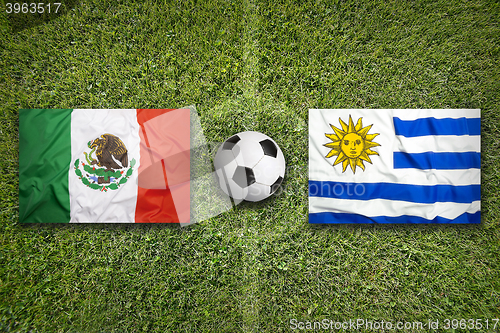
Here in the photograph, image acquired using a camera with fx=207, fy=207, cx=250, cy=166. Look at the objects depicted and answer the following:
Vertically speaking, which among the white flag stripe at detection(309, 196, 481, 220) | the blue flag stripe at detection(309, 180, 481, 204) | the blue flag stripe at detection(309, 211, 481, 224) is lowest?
the blue flag stripe at detection(309, 211, 481, 224)

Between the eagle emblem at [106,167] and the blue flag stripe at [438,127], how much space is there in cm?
263

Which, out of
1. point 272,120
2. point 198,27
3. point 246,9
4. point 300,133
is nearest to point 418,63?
point 300,133

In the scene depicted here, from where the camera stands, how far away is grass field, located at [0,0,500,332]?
198cm

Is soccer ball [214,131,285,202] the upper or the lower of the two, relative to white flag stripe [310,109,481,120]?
lower

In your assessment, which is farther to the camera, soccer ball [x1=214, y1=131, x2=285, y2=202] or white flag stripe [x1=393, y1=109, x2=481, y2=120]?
white flag stripe [x1=393, y1=109, x2=481, y2=120]

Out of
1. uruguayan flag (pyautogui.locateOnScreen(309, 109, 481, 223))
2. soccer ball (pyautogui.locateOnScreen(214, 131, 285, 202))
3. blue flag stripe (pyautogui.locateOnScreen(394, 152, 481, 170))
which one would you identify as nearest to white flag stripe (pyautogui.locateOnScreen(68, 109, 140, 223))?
soccer ball (pyautogui.locateOnScreen(214, 131, 285, 202))

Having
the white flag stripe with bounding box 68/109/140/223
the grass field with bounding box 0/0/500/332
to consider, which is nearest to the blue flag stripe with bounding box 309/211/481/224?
the grass field with bounding box 0/0/500/332

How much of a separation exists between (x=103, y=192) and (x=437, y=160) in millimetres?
3215

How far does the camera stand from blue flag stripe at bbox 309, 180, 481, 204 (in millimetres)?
1981

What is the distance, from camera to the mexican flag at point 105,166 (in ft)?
6.52

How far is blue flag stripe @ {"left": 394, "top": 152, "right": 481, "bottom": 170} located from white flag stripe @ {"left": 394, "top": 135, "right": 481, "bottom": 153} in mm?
39

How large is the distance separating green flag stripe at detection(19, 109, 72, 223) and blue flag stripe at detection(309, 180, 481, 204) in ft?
7.92

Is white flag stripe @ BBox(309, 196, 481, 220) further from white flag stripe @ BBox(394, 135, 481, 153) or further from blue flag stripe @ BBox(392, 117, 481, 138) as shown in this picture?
blue flag stripe @ BBox(392, 117, 481, 138)

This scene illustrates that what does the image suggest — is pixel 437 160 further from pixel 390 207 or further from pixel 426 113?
pixel 390 207
